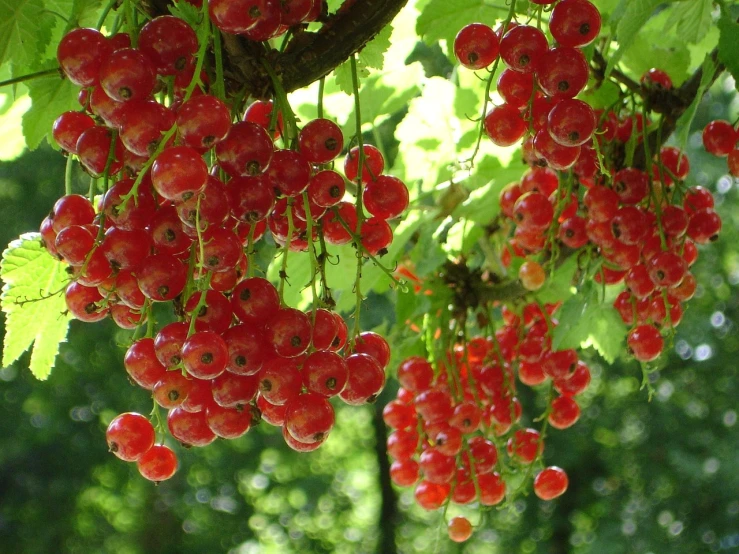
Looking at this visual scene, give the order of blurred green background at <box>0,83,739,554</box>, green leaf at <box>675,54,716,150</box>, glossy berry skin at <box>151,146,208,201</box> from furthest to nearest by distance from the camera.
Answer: blurred green background at <box>0,83,739,554</box>
green leaf at <box>675,54,716,150</box>
glossy berry skin at <box>151,146,208,201</box>

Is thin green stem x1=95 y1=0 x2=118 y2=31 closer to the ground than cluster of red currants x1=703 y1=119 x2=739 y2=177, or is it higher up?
closer to the ground

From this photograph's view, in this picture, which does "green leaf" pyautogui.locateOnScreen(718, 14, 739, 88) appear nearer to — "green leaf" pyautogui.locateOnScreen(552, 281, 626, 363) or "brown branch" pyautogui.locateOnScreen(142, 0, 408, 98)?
"brown branch" pyautogui.locateOnScreen(142, 0, 408, 98)

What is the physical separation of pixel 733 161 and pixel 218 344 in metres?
0.75

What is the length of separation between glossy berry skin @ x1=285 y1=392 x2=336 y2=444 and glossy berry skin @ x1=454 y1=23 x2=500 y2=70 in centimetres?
40

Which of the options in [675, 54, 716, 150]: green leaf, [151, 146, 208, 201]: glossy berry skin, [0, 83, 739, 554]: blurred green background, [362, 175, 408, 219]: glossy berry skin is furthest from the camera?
[0, 83, 739, 554]: blurred green background

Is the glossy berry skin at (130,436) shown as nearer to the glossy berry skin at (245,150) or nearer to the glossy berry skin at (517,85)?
the glossy berry skin at (245,150)

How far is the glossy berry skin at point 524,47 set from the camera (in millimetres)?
767

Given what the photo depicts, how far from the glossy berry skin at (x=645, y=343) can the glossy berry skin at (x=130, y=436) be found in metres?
0.73

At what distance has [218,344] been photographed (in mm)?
640

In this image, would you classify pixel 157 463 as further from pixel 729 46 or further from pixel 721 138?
pixel 721 138

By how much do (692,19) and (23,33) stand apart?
2.56 feet

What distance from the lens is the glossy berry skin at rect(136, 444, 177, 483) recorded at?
0.80m

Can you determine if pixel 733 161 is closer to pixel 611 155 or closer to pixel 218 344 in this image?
pixel 611 155

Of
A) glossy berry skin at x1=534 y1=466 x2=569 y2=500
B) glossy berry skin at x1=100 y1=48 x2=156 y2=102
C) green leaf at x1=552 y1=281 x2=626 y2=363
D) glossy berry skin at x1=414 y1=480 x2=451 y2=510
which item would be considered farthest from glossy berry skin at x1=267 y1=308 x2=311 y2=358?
glossy berry skin at x1=534 y1=466 x2=569 y2=500
